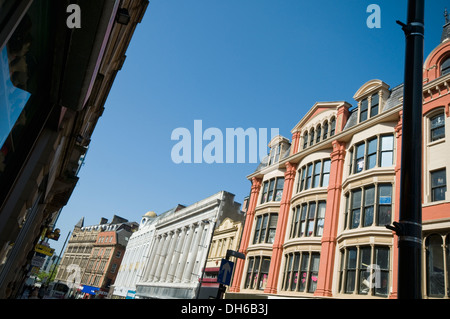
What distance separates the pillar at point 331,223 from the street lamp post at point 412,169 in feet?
61.7

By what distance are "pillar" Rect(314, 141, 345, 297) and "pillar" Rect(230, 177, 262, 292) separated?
10014mm

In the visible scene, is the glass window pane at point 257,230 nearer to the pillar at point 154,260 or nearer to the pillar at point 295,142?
the pillar at point 295,142

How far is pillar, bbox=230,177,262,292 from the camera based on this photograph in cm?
2927

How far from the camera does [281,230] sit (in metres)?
27.0

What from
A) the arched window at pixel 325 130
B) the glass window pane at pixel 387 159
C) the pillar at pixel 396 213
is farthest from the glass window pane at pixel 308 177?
the pillar at pixel 396 213

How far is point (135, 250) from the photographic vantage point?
2837 inches

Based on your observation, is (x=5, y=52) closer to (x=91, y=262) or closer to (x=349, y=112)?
(x=349, y=112)

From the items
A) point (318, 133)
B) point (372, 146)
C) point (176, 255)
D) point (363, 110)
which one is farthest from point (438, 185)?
point (176, 255)

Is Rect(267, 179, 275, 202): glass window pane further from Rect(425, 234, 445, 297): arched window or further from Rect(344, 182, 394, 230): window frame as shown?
Rect(425, 234, 445, 297): arched window

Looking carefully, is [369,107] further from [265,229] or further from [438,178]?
[265,229]

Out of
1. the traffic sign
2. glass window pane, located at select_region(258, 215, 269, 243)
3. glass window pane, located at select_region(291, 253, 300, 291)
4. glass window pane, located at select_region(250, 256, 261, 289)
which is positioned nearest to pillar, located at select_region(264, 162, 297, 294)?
glass window pane, located at select_region(258, 215, 269, 243)

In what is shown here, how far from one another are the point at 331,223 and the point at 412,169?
782 inches

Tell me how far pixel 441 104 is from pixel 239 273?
20.8 metres
